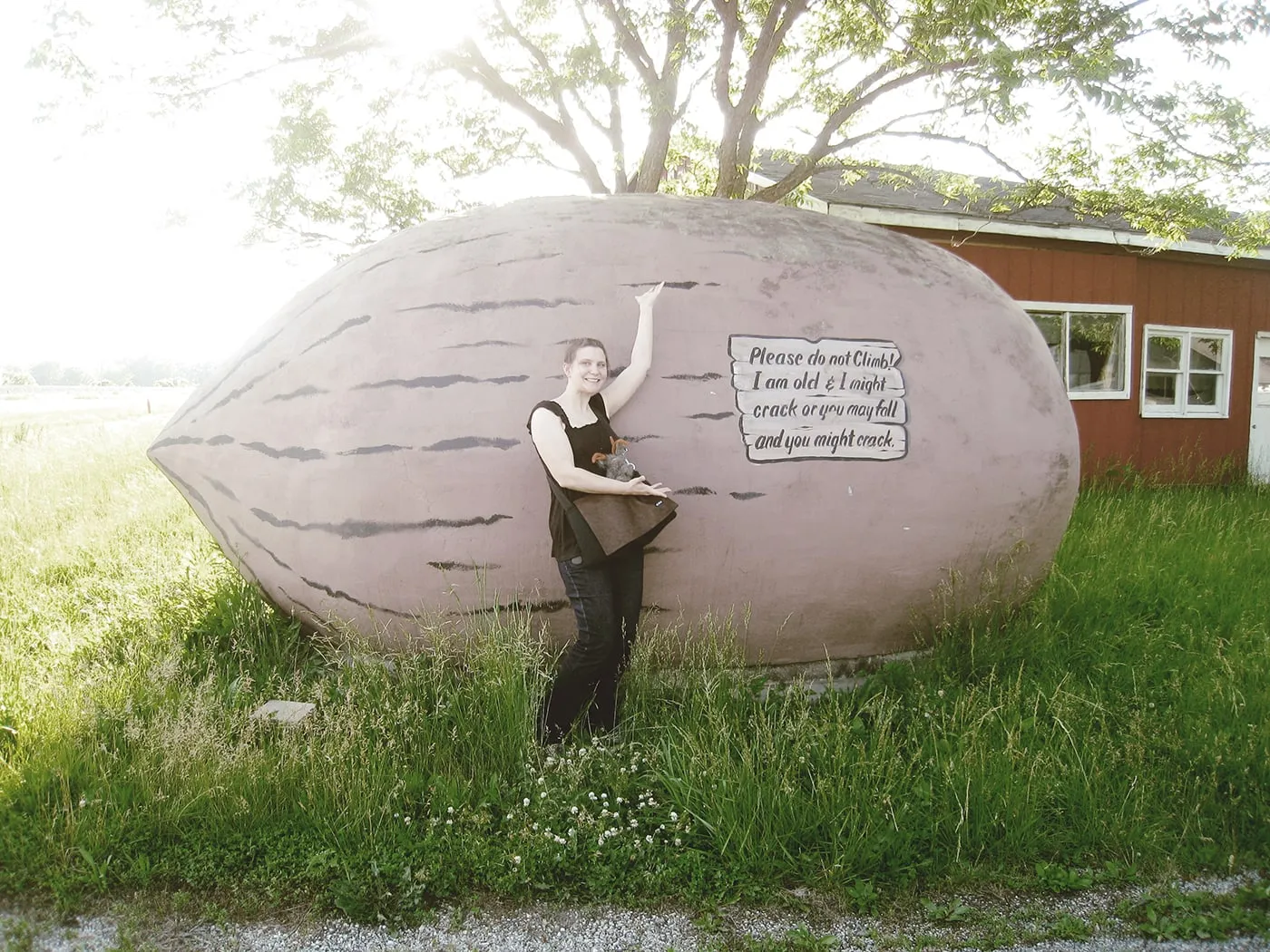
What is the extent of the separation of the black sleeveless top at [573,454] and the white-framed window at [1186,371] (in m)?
9.69

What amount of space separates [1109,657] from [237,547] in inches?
143

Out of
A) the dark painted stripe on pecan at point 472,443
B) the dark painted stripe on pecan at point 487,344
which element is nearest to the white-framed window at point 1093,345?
the dark painted stripe on pecan at point 487,344

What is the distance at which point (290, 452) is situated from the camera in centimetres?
324

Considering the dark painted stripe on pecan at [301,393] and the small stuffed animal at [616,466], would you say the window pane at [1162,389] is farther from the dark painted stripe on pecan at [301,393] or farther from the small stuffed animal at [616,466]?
the dark painted stripe on pecan at [301,393]

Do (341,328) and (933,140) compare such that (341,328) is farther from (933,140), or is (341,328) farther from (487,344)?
(933,140)

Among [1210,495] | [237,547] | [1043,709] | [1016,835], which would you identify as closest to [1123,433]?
[1210,495]

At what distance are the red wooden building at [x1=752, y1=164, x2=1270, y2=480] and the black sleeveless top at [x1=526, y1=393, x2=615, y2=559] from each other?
264 inches

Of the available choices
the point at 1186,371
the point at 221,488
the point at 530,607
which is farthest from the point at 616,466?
the point at 1186,371

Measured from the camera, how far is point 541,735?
3.02 m

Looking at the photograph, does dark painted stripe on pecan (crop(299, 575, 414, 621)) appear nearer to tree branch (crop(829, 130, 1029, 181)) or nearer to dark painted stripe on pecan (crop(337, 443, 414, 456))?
dark painted stripe on pecan (crop(337, 443, 414, 456))

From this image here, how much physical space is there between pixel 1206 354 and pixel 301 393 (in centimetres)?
1170

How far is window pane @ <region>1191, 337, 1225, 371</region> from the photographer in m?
11.1

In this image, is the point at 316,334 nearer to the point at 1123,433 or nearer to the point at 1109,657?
the point at 1109,657

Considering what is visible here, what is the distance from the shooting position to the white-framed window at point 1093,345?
998 centimetres
